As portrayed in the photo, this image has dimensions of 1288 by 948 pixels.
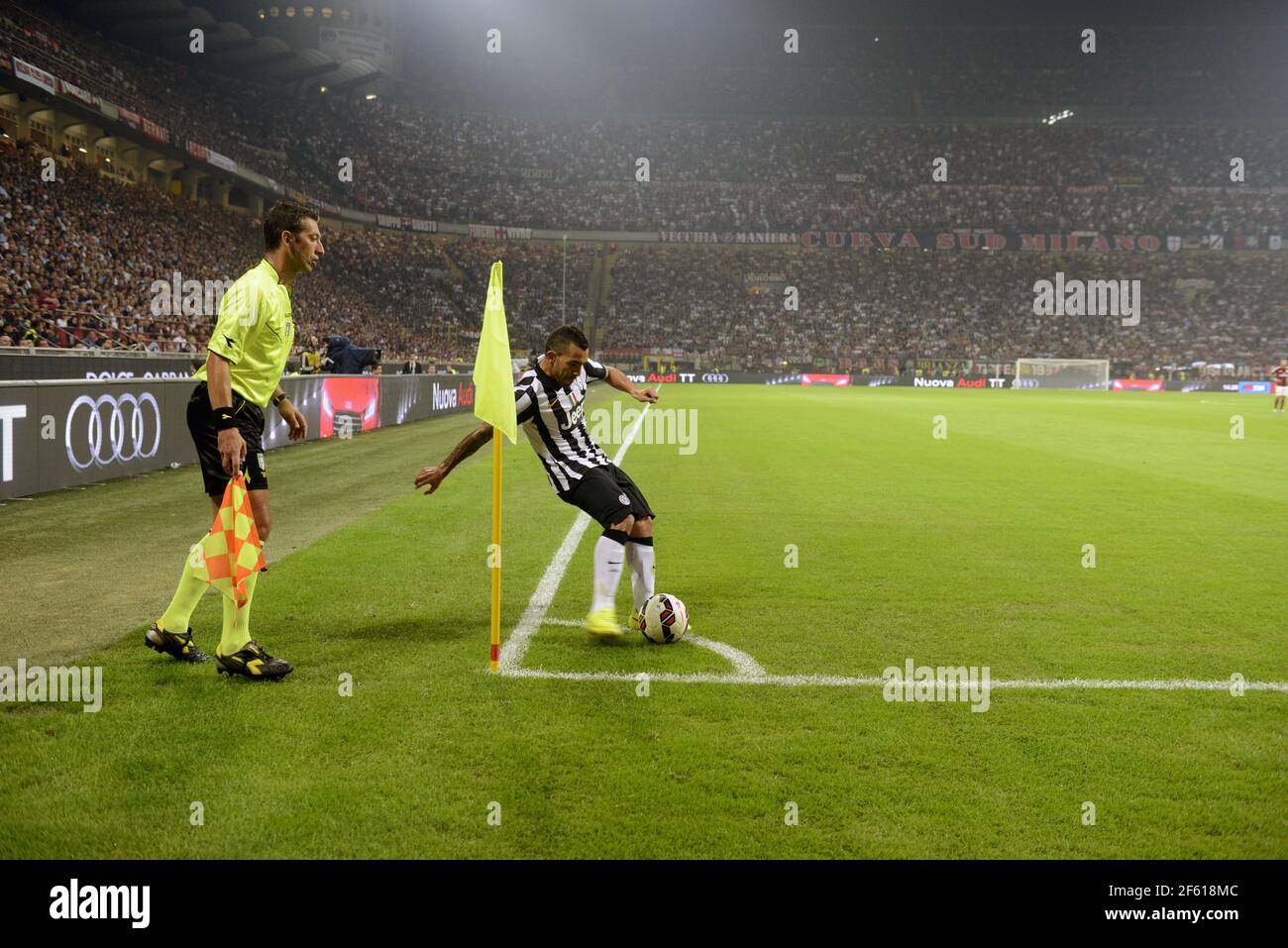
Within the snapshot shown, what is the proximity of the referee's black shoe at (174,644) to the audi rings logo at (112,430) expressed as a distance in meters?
8.45

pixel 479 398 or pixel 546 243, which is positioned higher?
pixel 546 243

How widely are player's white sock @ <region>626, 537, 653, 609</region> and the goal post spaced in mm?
59347

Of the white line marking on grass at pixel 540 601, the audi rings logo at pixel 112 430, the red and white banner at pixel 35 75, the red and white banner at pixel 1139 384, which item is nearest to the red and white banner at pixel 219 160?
the red and white banner at pixel 35 75

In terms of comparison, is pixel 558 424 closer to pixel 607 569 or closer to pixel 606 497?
pixel 606 497

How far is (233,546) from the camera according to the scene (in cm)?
507

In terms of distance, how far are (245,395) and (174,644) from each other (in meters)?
1.47

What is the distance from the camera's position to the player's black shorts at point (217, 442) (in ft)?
17.1

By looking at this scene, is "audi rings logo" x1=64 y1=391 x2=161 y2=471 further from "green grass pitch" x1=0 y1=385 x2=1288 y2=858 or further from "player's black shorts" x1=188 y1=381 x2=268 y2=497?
"player's black shorts" x1=188 y1=381 x2=268 y2=497

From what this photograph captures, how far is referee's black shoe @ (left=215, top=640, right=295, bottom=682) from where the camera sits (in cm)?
517

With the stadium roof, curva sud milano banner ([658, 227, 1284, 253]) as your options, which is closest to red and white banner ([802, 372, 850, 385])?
curva sud milano banner ([658, 227, 1284, 253])

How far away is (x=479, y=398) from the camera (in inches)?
214
